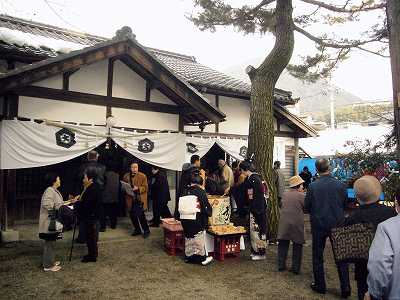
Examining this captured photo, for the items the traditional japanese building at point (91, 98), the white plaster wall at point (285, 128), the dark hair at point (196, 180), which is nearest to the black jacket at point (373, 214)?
the dark hair at point (196, 180)

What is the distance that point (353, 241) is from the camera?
3.97 metres

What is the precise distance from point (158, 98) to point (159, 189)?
9.15ft

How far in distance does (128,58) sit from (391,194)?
23.9 feet

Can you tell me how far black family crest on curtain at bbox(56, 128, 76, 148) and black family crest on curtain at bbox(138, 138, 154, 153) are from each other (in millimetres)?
1821

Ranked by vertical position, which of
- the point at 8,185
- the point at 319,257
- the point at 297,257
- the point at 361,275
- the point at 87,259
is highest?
the point at 8,185

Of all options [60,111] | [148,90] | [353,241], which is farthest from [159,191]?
[353,241]

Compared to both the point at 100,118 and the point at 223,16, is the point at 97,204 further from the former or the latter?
the point at 223,16

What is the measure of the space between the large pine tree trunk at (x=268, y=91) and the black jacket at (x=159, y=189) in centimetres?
287

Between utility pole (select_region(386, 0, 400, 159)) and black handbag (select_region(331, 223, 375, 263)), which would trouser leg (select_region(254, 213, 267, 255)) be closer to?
black handbag (select_region(331, 223, 375, 263))

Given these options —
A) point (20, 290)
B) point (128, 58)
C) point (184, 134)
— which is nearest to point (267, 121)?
point (184, 134)

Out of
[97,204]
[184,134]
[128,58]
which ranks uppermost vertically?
[128,58]

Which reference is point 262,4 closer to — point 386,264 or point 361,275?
point 361,275

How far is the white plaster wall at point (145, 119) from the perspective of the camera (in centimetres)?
945

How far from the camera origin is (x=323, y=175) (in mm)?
5680
